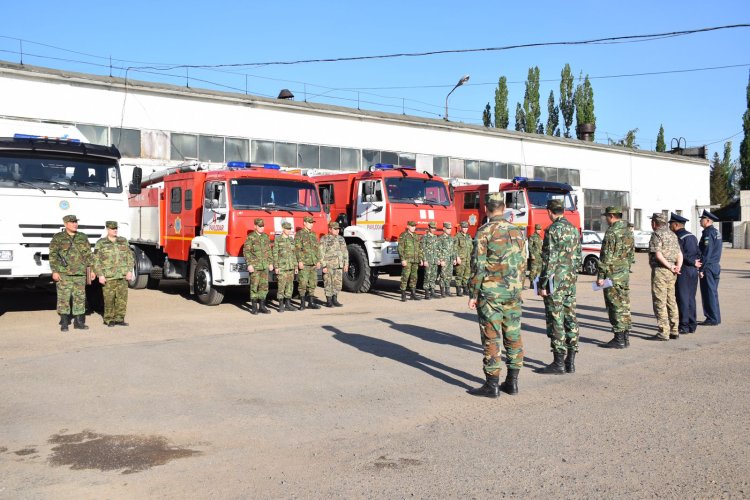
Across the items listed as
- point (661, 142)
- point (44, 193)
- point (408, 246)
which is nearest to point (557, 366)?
point (408, 246)

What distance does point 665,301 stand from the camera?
373 inches

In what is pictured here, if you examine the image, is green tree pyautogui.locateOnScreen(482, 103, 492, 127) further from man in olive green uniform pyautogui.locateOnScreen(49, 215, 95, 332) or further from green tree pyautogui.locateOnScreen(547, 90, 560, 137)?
man in olive green uniform pyautogui.locateOnScreen(49, 215, 95, 332)

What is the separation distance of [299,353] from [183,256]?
6184 mm

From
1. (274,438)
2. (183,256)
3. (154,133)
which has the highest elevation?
(154,133)

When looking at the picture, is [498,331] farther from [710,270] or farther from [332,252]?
[332,252]

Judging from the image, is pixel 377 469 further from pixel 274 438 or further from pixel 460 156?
pixel 460 156

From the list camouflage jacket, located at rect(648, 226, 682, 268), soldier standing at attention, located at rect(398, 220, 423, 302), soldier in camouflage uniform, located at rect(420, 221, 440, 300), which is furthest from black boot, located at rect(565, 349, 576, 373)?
soldier in camouflage uniform, located at rect(420, 221, 440, 300)

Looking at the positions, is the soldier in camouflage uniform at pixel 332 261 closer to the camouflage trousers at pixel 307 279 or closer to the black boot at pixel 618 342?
the camouflage trousers at pixel 307 279

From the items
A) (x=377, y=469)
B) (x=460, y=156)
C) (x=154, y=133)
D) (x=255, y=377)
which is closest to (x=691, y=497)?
(x=377, y=469)

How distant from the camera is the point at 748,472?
4301 millimetres

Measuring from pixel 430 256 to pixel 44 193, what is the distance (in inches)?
302

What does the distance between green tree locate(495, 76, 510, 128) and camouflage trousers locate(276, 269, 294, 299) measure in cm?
4450

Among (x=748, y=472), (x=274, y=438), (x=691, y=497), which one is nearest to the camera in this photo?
(x=691, y=497)

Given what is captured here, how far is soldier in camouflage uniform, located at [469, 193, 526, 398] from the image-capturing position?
6320 millimetres
